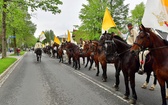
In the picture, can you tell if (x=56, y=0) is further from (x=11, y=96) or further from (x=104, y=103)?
(x=104, y=103)

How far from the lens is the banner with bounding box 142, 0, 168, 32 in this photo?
23.4 feet

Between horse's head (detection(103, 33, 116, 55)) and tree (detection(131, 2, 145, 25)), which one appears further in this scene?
tree (detection(131, 2, 145, 25))

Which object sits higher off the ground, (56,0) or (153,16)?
(56,0)

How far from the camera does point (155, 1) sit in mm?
7145

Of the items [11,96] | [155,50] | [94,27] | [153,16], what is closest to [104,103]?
[155,50]

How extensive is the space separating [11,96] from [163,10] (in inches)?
248

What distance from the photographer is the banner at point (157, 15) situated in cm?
712

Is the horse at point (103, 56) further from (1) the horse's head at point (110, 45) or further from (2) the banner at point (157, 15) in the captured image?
(2) the banner at point (157, 15)

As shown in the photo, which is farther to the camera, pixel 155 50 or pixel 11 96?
pixel 11 96

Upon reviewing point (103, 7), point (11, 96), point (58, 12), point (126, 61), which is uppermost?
point (103, 7)

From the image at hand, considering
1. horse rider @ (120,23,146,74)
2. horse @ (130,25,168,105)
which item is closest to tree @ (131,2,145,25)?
horse rider @ (120,23,146,74)

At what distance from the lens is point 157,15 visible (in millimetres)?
7148

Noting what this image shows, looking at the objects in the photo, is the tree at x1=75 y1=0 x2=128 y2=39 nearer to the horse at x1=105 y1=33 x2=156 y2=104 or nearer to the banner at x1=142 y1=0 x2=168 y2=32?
the horse at x1=105 y1=33 x2=156 y2=104

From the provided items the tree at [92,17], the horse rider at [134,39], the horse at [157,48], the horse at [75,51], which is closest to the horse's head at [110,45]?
the horse rider at [134,39]
